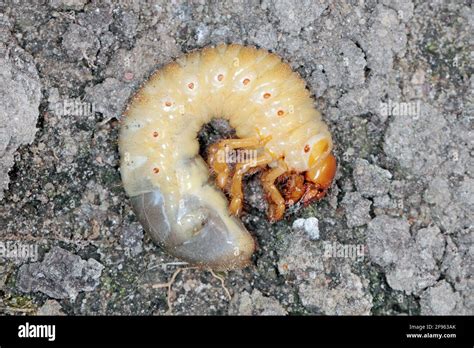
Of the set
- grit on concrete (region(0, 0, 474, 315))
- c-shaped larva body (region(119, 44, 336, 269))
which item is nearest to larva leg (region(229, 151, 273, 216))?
c-shaped larva body (region(119, 44, 336, 269))

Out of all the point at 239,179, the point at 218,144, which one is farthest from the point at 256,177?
the point at 218,144

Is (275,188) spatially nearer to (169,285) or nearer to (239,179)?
(239,179)

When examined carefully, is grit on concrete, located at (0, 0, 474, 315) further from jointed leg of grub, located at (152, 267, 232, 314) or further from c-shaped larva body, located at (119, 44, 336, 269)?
c-shaped larva body, located at (119, 44, 336, 269)

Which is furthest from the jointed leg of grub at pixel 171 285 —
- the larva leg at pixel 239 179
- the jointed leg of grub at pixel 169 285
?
the larva leg at pixel 239 179

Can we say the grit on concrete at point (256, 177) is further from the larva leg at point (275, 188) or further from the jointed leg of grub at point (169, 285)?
the larva leg at point (275, 188)

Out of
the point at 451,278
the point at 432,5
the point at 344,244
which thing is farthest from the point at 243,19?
the point at 451,278

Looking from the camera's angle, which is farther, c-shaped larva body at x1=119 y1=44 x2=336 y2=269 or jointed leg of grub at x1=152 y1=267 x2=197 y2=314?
jointed leg of grub at x1=152 y1=267 x2=197 y2=314
